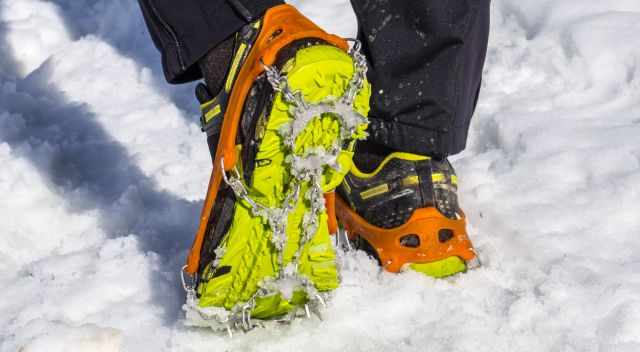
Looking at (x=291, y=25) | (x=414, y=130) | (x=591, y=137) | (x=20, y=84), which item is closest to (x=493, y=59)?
(x=591, y=137)

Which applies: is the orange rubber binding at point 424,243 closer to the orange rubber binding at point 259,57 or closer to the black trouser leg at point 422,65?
the black trouser leg at point 422,65

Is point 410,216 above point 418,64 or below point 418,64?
below

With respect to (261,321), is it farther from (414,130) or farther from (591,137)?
(591,137)

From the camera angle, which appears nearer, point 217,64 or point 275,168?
point 275,168

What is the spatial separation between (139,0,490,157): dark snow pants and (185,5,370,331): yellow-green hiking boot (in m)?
0.16

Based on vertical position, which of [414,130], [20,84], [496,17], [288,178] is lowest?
[20,84]

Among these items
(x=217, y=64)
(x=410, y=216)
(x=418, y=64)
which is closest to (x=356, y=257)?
(x=410, y=216)

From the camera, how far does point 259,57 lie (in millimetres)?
1477

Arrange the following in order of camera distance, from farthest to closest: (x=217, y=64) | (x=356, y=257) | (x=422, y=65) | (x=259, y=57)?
(x=356, y=257) → (x=422, y=65) → (x=217, y=64) → (x=259, y=57)

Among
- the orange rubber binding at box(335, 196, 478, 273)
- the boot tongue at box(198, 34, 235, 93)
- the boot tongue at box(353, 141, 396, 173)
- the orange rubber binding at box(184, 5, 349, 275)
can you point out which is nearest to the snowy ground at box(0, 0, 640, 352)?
the orange rubber binding at box(335, 196, 478, 273)

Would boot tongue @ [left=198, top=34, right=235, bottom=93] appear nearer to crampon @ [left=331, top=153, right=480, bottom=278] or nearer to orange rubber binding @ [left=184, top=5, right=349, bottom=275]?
orange rubber binding @ [left=184, top=5, right=349, bottom=275]

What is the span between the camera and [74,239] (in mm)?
2121

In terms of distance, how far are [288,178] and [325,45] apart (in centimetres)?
24

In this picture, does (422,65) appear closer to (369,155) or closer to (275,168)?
(369,155)
